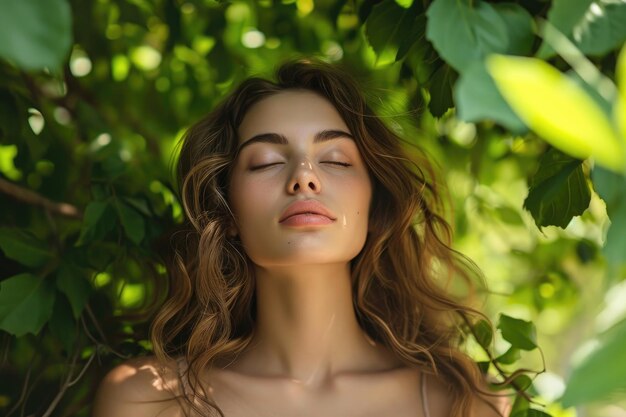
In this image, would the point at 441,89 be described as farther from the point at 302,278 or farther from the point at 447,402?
the point at 447,402

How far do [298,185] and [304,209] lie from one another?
54 millimetres

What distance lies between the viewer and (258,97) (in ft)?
6.47

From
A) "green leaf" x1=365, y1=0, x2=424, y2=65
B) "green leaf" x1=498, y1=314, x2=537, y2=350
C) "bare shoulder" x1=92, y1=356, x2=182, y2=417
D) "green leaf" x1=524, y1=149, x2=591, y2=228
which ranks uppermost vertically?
"green leaf" x1=365, y1=0, x2=424, y2=65

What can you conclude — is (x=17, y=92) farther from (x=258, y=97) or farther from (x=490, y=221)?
(x=490, y=221)

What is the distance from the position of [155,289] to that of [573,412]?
1105 mm

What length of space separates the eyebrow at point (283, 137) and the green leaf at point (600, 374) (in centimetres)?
121

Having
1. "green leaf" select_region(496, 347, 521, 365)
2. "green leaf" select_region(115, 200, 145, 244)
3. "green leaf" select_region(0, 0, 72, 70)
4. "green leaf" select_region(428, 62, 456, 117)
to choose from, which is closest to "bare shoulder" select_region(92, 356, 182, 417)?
"green leaf" select_region(115, 200, 145, 244)

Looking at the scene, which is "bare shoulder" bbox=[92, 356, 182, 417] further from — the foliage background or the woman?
the foliage background

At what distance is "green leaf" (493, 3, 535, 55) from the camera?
1.09 metres

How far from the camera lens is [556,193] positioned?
55.9 inches

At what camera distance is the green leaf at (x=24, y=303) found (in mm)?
1669

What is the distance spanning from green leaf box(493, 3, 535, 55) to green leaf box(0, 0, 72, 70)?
0.56 metres

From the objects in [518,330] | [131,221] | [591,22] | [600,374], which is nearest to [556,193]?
[518,330]

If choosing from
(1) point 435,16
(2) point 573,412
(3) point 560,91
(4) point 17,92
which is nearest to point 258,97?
(4) point 17,92
